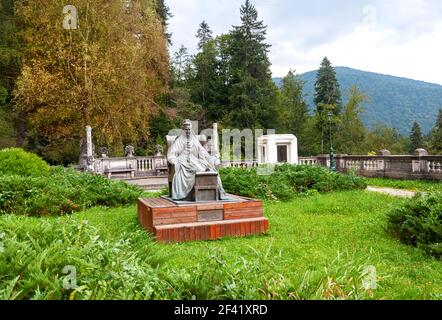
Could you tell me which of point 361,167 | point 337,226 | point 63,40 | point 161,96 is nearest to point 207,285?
point 337,226

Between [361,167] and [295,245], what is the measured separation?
16112mm

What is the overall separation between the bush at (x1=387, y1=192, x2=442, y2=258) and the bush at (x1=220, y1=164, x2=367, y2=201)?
5750 mm

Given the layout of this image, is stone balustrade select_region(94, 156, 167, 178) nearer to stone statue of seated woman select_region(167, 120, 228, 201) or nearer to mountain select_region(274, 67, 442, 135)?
stone statue of seated woman select_region(167, 120, 228, 201)

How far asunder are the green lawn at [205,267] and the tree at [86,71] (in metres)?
20.3

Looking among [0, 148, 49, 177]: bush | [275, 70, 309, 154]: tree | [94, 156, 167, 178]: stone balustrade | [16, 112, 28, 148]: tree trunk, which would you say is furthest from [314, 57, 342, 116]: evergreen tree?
[0, 148, 49, 177]: bush

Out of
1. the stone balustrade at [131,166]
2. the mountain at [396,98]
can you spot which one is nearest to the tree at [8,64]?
the stone balustrade at [131,166]

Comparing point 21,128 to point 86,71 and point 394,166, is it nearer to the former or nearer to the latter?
point 86,71

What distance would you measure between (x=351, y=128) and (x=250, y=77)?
16.3 metres

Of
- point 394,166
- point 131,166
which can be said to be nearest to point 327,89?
point 131,166

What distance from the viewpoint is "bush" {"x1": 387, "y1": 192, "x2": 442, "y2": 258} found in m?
6.62

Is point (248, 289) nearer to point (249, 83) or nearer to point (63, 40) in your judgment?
point (63, 40)

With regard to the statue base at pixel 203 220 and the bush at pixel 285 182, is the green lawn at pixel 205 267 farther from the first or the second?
the bush at pixel 285 182

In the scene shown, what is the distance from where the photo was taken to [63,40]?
2558 cm

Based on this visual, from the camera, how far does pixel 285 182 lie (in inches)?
578
